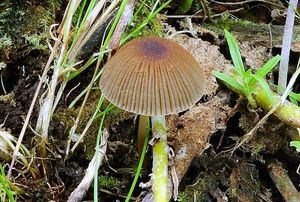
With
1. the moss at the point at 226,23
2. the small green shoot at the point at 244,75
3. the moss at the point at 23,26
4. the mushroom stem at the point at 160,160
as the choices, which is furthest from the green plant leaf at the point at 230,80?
the moss at the point at 23,26

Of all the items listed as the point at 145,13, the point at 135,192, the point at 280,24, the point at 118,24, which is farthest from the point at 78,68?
the point at 280,24

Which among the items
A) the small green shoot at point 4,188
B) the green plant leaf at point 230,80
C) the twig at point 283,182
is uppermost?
the green plant leaf at point 230,80

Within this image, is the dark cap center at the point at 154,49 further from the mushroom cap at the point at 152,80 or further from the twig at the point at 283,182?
the twig at the point at 283,182

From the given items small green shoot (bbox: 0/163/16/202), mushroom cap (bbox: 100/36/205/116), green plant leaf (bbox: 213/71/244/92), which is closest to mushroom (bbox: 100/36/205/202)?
mushroom cap (bbox: 100/36/205/116)

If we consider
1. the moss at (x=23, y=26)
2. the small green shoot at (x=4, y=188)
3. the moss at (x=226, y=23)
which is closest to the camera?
the small green shoot at (x=4, y=188)

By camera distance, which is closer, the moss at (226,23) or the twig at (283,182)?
the twig at (283,182)

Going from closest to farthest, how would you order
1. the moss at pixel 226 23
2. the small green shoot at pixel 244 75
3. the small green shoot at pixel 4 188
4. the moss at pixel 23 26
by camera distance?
the small green shoot at pixel 4 188 → the small green shoot at pixel 244 75 → the moss at pixel 23 26 → the moss at pixel 226 23

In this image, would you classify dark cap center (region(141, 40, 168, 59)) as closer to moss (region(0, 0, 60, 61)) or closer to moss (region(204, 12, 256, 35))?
moss (region(0, 0, 60, 61))

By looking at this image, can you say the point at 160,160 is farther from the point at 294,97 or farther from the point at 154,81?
the point at 294,97
